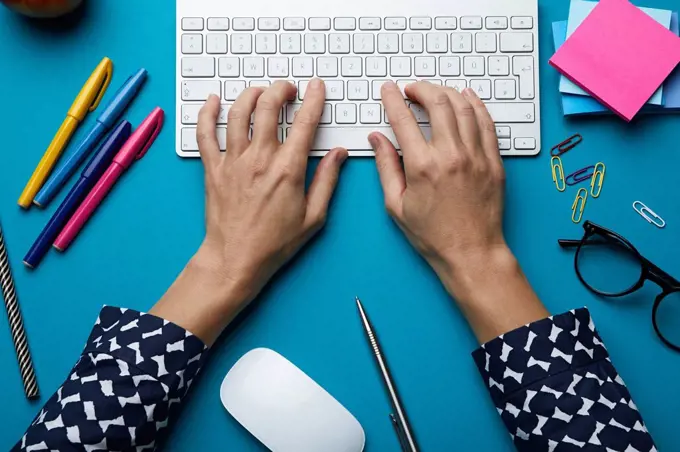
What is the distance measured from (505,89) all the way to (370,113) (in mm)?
195

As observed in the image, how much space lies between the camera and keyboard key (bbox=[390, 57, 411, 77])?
2.92ft

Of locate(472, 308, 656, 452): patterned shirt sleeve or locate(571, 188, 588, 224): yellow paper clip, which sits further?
locate(571, 188, 588, 224): yellow paper clip

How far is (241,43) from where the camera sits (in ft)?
2.93

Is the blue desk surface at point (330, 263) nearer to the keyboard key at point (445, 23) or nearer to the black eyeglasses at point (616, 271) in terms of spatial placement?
the black eyeglasses at point (616, 271)

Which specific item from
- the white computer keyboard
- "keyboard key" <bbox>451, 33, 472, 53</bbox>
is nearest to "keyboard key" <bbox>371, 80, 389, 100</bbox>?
the white computer keyboard

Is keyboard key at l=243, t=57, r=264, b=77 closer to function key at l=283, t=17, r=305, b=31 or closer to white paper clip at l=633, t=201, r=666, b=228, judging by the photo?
function key at l=283, t=17, r=305, b=31

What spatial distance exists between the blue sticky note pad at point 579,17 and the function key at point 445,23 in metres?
0.17

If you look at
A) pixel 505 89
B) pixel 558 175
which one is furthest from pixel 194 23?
pixel 558 175

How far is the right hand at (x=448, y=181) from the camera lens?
0.84 meters

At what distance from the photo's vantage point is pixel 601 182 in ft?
2.96

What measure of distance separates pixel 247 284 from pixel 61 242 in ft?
0.92

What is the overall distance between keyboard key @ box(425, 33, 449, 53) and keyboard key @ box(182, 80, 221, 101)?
30 centimetres

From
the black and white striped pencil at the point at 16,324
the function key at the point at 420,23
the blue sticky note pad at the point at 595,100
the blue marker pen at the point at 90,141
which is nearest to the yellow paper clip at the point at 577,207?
the blue sticky note pad at the point at 595,100

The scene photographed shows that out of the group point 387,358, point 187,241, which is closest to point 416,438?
point 387,358
